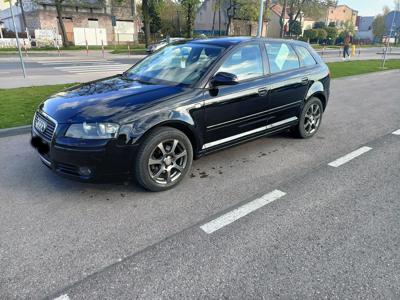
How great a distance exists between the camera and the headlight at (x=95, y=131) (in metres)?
3.02

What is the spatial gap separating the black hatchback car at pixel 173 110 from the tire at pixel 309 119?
8.4 inches

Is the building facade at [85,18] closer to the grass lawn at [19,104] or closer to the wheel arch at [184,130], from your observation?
the grass lawn at [19,104]

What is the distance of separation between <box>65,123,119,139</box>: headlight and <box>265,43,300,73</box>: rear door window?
2.50 meters

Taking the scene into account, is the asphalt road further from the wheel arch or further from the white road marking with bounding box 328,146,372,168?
the wheel arch

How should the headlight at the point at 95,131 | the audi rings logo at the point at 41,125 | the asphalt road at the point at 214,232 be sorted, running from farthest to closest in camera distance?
the audi rings logo at the point at 41,125
the headlight at the point at 95,131
the asphalt road at the point at 214,232

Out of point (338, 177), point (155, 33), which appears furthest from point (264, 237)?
point (155, 33)

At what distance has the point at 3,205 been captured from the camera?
3.25 meters

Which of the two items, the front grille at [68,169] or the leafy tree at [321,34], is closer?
the front grille at [68,169]

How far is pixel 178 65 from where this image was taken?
13.5 ft

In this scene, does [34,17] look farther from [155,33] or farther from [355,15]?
[355,15]

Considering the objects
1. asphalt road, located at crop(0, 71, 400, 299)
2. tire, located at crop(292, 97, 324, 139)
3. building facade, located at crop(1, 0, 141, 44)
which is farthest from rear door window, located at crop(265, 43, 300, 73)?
building facade, located at crop(1, 0, 141, 44)

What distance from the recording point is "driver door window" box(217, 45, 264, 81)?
391cm

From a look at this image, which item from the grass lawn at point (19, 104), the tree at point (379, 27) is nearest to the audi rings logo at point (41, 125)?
the grass lawn at point (19, 104)

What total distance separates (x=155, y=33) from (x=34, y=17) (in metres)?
14.9
